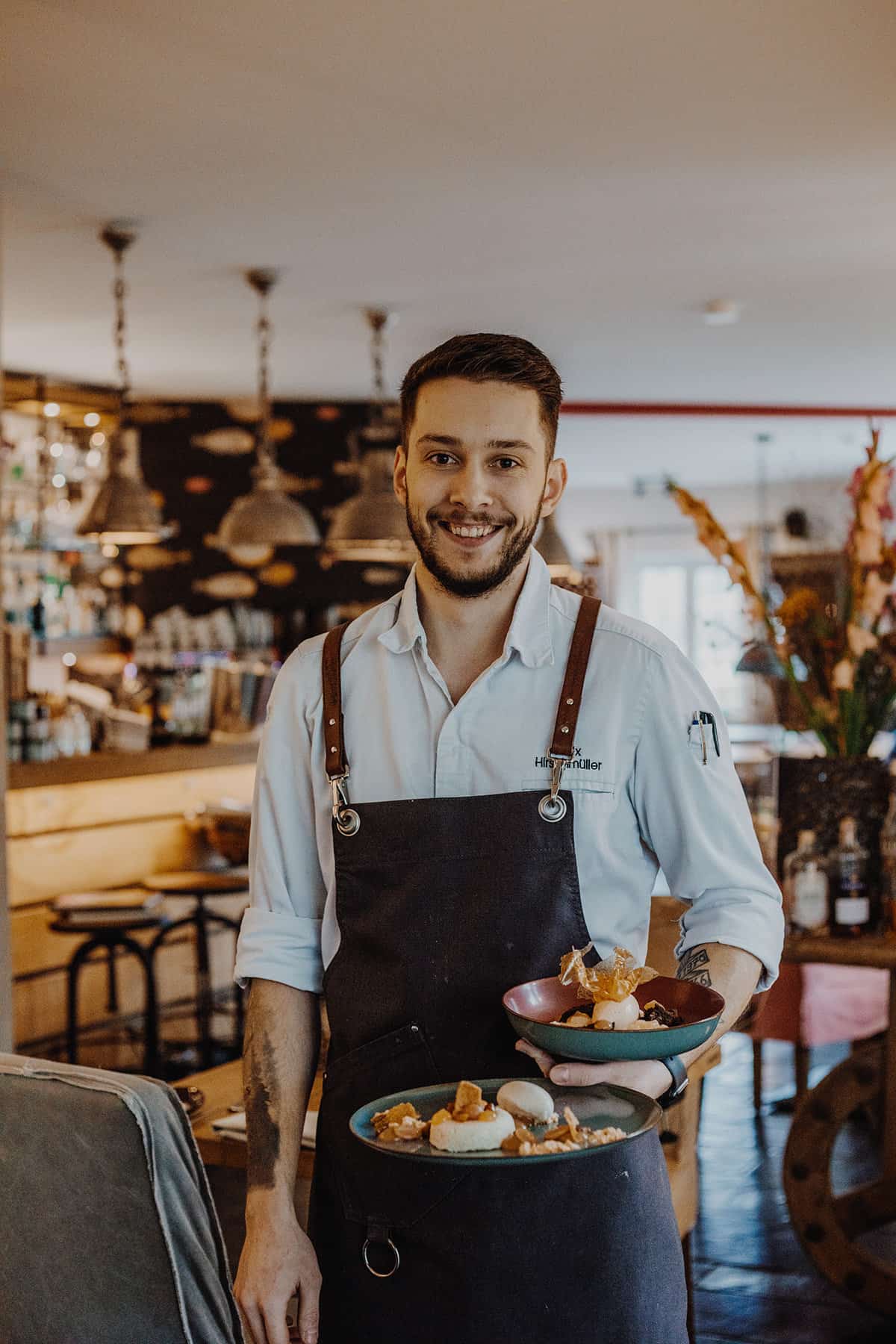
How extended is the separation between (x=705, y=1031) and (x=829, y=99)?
311 centimetres

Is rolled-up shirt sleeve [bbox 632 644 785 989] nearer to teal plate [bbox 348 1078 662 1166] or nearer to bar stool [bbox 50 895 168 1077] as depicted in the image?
teal plate [bbox 348 1078 662 1166]

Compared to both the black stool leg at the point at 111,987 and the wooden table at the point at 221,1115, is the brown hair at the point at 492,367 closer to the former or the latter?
the wooden table at the point at 221,1115

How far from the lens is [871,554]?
3.28 meters

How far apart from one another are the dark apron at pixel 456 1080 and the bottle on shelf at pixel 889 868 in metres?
1.67

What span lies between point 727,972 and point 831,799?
1774 millimetres

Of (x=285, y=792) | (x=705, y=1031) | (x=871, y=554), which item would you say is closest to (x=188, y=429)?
(x=871, y=554)

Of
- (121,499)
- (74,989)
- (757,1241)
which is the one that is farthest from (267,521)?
(757,1241)

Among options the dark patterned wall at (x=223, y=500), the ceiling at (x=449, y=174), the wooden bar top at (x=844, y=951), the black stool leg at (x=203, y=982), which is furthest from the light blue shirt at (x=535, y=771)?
the dark patterned wall at (x=223, y=500)

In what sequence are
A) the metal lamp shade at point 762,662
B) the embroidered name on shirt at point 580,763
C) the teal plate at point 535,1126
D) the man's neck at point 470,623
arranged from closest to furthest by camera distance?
1. the teal plate at point 535,1126
2. the embroidered name on shirt at point 580,763
3. the man's neck at point 470,623
4. the metal lamp shade at point 762,662

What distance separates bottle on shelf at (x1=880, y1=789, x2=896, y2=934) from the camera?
10.4 ft

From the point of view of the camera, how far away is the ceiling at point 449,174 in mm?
3242

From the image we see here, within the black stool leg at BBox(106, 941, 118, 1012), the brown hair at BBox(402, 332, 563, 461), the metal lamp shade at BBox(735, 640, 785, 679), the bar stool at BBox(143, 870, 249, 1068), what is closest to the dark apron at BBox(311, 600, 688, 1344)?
the brown hair at BBox(402, 332, 563, 461)

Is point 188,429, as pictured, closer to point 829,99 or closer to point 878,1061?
point 829,99

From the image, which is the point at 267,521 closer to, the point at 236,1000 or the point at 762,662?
the point at 236,1000
